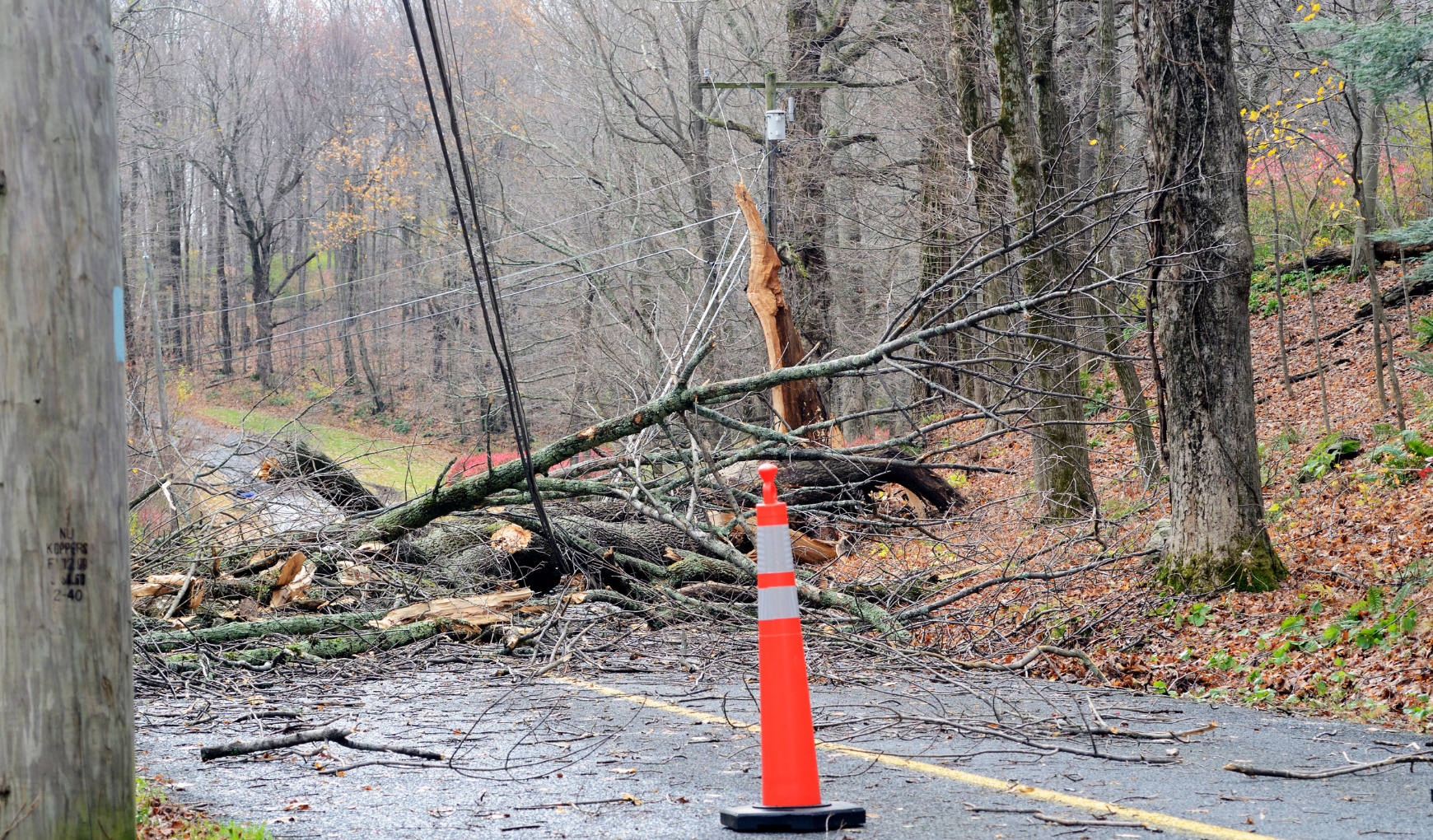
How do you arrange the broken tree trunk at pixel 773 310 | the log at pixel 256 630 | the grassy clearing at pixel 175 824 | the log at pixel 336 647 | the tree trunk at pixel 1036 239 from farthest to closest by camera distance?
1. the broken tree trunk at pixel 773 310
2. the tree trunk at pixel 1036 239
3. the log at pixel 256 630
4. the log at pixel 336 647
5. the grassy clearing at pixel 175 824

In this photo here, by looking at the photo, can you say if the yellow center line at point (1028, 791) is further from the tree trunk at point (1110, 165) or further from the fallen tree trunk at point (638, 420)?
the tree trunk at point (1110, 165)

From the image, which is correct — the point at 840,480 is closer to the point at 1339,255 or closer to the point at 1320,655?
the point at 1320,655

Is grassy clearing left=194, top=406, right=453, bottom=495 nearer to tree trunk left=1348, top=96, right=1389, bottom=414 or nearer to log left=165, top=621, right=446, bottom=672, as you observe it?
tree trunk left=1348, top=96, right=1389, bottom=414

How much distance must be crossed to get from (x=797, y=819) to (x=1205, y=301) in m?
6.15

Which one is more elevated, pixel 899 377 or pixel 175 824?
pixel 899 377

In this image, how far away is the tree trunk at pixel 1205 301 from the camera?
8.37m

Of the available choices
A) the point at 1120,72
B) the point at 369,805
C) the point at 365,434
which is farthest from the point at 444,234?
the point at 369,805

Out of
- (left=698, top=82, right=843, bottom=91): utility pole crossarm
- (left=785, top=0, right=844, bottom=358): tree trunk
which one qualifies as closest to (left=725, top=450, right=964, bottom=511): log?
(left=785, top=0, right=844, bottom=358): tree trunk

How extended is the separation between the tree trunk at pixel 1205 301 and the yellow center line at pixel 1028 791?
428 cm

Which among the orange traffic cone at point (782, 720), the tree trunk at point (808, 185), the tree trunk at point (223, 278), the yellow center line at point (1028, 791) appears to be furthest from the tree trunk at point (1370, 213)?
the tree trunk at point (223, 278)

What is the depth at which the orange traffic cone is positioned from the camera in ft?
12.4

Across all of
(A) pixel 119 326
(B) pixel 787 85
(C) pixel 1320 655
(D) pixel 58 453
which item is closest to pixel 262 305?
(B) pixel 787 85

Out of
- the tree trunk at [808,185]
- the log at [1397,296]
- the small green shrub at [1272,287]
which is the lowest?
the log at [1397,296]

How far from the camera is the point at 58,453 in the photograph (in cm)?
302
